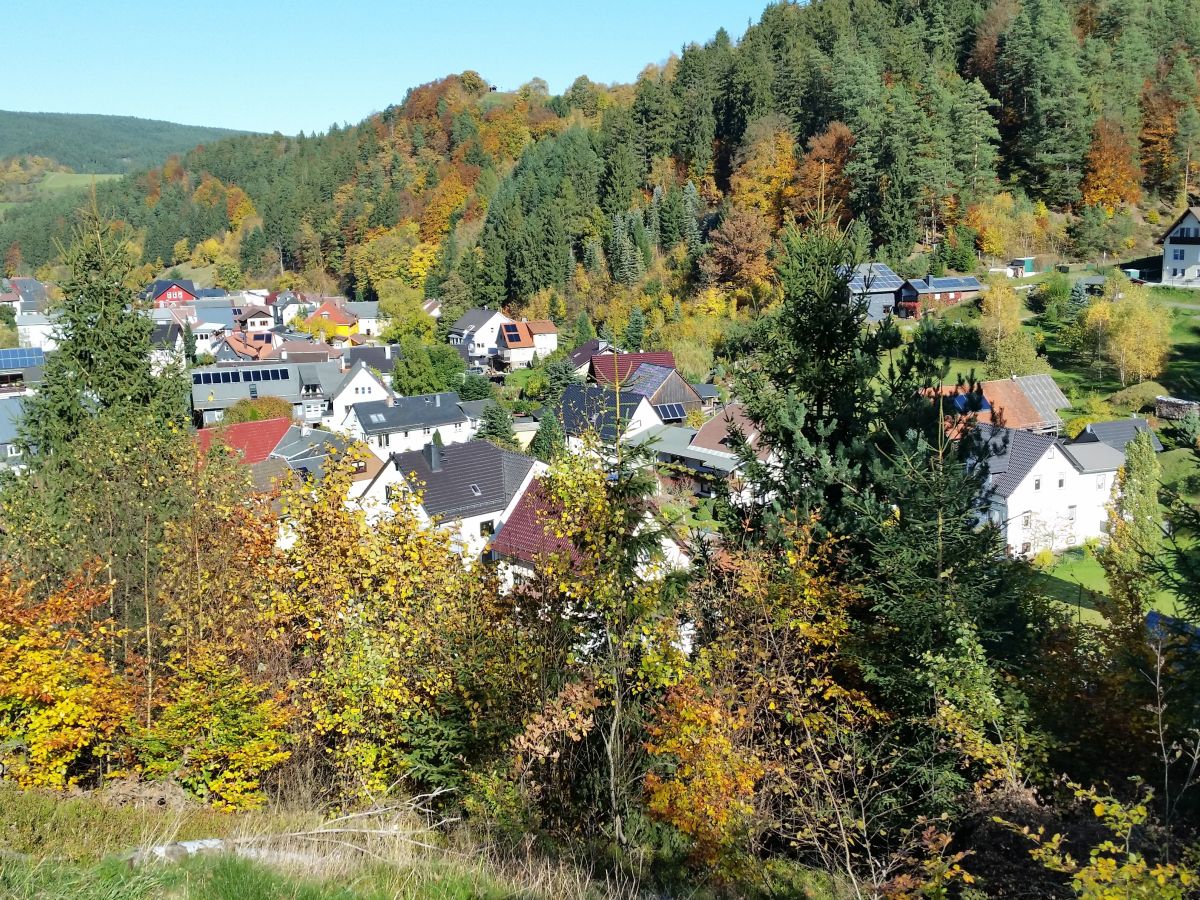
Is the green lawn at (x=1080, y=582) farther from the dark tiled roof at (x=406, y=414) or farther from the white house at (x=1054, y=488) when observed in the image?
the dark tiled roof at (x=406, y=414)

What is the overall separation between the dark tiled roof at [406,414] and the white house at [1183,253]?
1298 inches

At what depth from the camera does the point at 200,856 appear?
4.68 meters

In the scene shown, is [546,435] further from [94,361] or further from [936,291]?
[936,291]

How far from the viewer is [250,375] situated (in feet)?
138

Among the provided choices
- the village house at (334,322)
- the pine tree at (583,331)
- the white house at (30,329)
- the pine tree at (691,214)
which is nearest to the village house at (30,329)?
the white house at (30,329)

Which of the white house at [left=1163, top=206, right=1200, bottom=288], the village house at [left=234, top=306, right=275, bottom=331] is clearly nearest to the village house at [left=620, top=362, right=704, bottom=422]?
the white house at [left=1163, top=206, right=1200, bottom=288]

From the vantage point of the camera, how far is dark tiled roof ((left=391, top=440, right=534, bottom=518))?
2278 cm

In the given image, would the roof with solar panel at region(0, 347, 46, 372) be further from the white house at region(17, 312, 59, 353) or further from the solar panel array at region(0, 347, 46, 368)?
the white house at region(17, 312, 59, 353)

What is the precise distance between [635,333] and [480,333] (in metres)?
12.7

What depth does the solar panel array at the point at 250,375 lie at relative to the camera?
40875 millimetres

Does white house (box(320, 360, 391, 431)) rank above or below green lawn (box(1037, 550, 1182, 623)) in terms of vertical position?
above

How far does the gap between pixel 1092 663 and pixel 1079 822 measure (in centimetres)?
280

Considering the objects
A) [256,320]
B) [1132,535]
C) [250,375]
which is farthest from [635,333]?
[256,320]

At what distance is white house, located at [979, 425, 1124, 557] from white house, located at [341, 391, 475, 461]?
20.9 m
